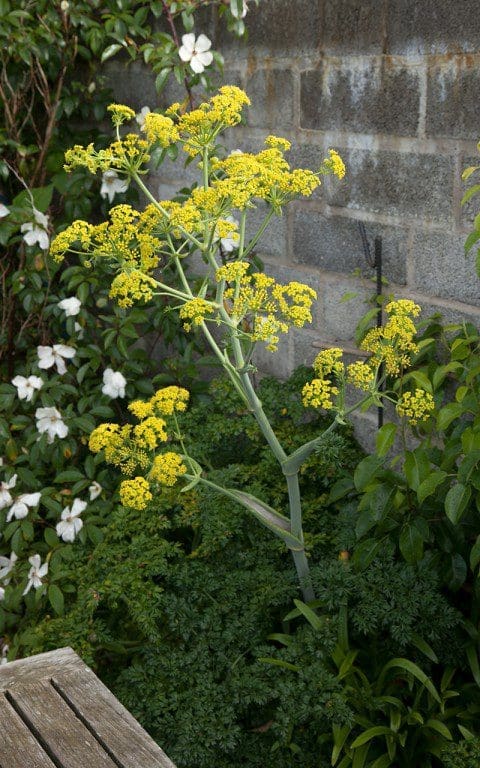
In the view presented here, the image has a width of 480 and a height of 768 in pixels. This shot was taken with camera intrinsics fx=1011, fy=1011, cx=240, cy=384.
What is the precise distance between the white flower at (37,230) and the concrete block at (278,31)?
908 millimetres

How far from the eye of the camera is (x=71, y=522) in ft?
11.3

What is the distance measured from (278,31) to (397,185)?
2.49ft

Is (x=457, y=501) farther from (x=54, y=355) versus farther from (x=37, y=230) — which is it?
(x=37, y=230)

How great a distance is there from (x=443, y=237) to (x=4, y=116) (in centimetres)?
203

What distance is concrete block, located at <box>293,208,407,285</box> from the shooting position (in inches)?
119

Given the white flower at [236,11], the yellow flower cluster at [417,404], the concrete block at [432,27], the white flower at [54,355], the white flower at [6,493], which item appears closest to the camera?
the yellow flower cluster at [417,404]

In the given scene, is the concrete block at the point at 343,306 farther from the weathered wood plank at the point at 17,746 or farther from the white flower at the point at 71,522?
the weathered wood plank at the point at 17,746

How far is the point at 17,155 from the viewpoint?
403cm

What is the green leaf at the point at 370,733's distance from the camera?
2.32m

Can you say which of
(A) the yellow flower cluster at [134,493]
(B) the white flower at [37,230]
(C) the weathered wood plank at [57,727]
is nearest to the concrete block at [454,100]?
(A) the yellow flower cluster at [134,493]

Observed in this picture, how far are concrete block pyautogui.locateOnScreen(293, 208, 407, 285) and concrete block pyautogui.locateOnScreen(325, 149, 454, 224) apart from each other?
2.5 inches

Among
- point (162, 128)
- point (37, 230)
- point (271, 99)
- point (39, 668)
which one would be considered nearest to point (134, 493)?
point (39, 668)

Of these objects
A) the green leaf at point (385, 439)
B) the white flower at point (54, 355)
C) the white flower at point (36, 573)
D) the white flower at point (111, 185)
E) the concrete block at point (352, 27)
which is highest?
the concrete block at point (352, 27)

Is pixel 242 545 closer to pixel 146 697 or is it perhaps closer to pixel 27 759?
pixel 146 697
